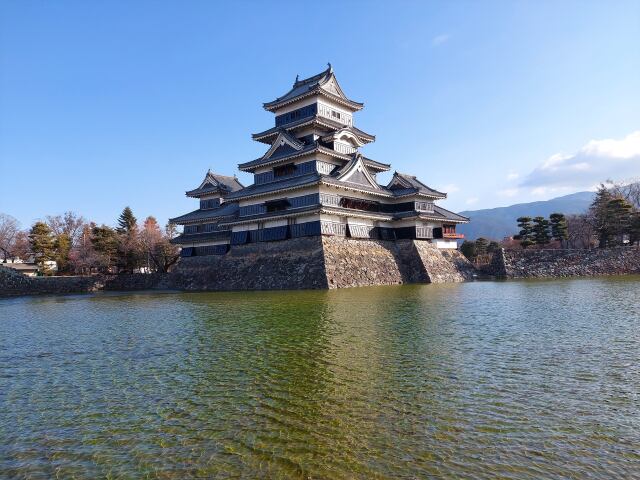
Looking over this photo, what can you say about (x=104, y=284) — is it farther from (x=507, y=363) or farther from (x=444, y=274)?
(x=507, y=363)

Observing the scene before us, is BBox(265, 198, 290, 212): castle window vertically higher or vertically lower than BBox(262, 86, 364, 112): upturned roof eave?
lower

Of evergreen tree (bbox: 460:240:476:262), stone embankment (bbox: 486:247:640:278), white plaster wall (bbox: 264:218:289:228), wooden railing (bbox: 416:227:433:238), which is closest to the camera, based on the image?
white plaster wall (bbox: 264:218:289:228)

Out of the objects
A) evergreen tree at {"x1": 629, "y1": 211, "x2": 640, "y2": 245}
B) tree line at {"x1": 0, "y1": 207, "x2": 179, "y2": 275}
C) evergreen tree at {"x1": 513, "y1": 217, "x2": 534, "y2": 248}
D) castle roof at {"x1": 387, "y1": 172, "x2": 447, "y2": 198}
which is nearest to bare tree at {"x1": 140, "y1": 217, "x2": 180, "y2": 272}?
tree line at {"x1": 0, "y1": 207, "x2": 179, "y2": 275}

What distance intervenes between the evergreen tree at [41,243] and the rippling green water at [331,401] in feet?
140

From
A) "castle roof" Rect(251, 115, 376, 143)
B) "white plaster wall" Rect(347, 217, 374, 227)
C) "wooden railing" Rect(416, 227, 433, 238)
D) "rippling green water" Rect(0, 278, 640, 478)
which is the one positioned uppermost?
"castle roof" Rect(251, 115, 376, 143)

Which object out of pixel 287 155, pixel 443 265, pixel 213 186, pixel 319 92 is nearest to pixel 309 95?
pixel 319 92

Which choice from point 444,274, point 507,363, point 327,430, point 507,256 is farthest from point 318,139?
point 327,430

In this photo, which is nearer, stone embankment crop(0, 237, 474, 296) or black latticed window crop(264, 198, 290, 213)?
stone embankment crop(0, 237, 474, 296)

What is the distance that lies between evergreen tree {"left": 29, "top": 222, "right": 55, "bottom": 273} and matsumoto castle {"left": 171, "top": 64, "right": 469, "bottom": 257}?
20981 millimetres

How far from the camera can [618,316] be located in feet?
44.5

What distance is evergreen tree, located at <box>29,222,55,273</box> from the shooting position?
4850 centimetres

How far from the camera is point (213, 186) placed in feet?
151

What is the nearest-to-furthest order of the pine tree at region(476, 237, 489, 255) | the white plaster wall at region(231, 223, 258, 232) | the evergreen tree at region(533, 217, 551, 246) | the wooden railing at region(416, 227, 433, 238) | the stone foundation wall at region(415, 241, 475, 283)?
the stone foundation wall at region(415, 241, 475, 283), the white plaster wall at region(231, 223, 258, 232), the wooden railing at region(416, 227, 433, 238), the evergreen tree at region(533, 217, 551, 246), the pine tree at region(476, 237, 489, 255)

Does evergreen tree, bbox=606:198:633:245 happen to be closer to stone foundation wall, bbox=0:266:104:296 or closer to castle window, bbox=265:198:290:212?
castle window, bbox=265:198:290:212
